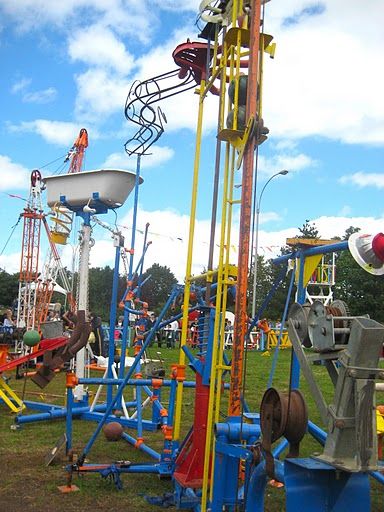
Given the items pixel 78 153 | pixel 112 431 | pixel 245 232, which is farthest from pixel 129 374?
pixel 78 153

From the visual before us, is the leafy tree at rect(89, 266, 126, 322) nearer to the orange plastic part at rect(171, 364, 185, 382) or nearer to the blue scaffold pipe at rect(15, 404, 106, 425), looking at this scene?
the blue scaffold pipe at rect(15, 404, 106, 425)

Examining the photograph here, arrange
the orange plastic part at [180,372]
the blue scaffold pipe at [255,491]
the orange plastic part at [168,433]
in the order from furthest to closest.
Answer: the orange plastic part at [168,433]
the orange plastic part at [180,372]
the blue scaffold pipe at [255,491]

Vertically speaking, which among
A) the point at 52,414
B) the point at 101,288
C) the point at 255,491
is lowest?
the point at 52,414

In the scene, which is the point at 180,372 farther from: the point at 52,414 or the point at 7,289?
the point at 7,289

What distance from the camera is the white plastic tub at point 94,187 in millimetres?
9133

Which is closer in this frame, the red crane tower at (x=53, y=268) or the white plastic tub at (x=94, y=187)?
the white plastic tub at (x=94, y=187)

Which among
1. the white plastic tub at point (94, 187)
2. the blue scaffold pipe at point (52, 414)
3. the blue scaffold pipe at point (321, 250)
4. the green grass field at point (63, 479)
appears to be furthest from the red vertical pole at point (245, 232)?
the blue scaffold pipe at point (52, 414)

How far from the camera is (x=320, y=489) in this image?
9.23ft

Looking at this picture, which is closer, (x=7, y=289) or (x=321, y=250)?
(x=321, y=250)

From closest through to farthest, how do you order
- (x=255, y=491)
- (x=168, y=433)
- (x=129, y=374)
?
(x=255, y=491) < (x=168, y=433) < (x=129, y=374)

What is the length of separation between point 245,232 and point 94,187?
19.4 feet

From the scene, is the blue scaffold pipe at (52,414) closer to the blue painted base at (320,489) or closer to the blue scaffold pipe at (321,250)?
the blue scaffold pipe at (321,250)

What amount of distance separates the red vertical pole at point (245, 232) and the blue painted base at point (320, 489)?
3.11 ft

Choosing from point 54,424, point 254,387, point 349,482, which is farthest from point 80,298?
point 349,482
